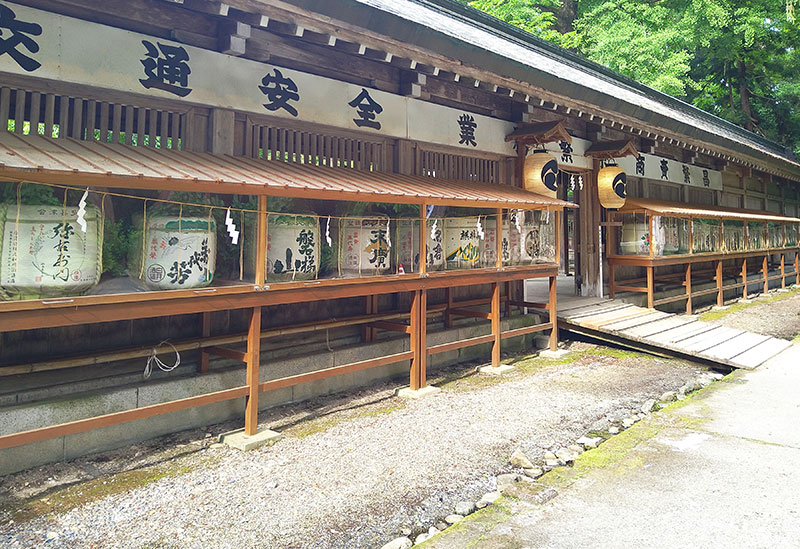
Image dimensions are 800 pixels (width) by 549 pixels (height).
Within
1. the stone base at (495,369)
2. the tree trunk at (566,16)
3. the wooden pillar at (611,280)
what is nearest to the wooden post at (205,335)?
the stone base at (495,369)

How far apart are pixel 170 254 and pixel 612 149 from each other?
9.01 m

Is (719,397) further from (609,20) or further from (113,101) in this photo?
(609,20)

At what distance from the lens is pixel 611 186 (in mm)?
10820

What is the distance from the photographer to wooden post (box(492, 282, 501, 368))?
300 inches

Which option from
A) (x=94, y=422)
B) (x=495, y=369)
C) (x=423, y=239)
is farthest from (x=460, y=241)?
(x=94, y=422)

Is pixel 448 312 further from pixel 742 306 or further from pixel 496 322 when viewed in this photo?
pixel 742 306

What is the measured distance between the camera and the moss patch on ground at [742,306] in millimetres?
12453

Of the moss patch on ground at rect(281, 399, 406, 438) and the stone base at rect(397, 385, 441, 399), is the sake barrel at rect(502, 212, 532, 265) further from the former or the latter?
the moss patch on ground at rect(281, 399, 406, 438)

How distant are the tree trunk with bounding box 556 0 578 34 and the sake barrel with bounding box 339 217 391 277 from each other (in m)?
24.9

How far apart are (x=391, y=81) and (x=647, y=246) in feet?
23.1

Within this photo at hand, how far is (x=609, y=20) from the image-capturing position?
72.2 ft

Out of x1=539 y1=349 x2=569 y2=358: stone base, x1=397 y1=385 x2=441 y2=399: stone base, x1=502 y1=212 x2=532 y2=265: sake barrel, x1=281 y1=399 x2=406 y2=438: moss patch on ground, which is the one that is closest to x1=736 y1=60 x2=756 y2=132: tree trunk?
x1=539 y1=349 x2=569 y2=358: stone base

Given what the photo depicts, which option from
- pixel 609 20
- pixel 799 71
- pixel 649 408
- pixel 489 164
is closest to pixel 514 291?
pixel 489 164

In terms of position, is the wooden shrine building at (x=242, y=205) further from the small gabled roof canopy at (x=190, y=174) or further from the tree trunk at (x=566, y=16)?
the tree trunk at (x=566, y=16)
